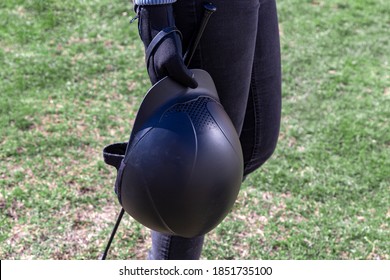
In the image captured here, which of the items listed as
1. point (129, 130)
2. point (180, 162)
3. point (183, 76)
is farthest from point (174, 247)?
point (129, 130)

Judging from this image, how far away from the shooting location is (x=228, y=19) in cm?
175

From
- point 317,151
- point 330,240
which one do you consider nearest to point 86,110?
point 317,151

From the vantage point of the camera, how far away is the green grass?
3.01 meters

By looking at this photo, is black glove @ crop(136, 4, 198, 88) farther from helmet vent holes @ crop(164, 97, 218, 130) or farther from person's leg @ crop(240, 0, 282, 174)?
person's leg @ crop(240, 0, 282, 174)

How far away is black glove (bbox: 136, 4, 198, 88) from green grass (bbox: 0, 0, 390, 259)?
1427mm

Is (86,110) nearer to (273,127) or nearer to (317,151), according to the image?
(317,151)

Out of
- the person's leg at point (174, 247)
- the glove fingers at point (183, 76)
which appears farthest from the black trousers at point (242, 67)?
the glove fingers at point (183, 76)

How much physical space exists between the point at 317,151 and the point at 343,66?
1.20 metres

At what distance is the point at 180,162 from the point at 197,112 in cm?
16

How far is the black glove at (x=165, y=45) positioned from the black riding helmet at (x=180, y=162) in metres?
Result: 0.03

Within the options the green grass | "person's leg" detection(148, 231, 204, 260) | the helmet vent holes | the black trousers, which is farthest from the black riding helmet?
the green grass
